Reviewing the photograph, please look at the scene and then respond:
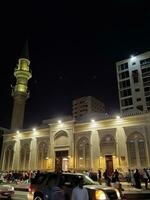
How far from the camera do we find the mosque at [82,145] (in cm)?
2523

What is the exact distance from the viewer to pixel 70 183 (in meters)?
8.26

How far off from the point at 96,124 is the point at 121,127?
3.41 metres

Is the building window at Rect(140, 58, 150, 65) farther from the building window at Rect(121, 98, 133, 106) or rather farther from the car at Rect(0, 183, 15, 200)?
the car at Rect(0, 183, 15, 200)

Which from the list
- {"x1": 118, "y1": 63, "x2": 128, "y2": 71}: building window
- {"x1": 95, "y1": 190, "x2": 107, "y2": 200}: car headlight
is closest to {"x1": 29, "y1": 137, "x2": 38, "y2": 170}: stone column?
{"x1": 95, "y1": 190, "x2": 107, "y2": 200}: car headlight

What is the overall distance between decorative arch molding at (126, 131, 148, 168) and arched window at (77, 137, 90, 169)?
555 centimetres

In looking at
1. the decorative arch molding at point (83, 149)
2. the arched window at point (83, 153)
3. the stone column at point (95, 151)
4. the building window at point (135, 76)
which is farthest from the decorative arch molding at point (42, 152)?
the building window at point (135, 76)

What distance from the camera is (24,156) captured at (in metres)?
33.8

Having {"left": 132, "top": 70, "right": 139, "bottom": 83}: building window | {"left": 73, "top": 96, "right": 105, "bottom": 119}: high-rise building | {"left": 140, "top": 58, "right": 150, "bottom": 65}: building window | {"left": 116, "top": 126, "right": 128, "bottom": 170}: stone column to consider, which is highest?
{"left": 73, "top": 96, "right": 105, "bottom": 119}: high-rise building

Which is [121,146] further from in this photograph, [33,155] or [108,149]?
[33,155]

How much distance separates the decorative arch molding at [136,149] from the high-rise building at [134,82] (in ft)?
88.6

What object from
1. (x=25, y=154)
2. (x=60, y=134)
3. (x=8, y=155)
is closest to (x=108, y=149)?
(x=60, y=134)

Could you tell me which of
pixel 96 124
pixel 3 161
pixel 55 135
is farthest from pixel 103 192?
pixel 3 161

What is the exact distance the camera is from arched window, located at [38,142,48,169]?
31.2 m

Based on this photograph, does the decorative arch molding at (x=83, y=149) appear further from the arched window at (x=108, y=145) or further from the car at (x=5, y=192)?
the car at (x=5, y=192)
